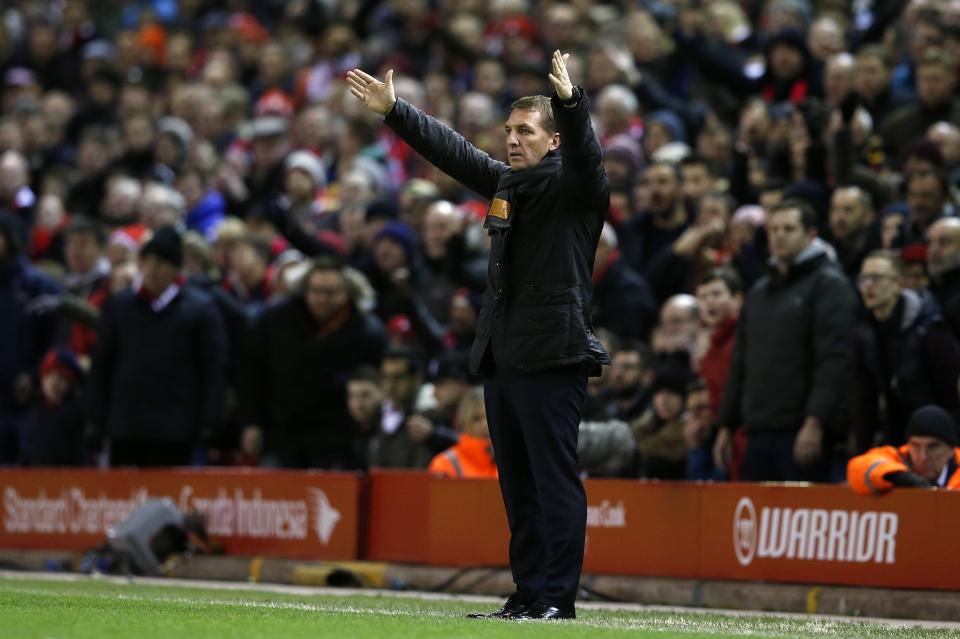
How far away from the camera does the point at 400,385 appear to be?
574 inches

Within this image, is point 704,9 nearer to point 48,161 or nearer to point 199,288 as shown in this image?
point 199,288

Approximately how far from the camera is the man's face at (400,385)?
14555 millimetres

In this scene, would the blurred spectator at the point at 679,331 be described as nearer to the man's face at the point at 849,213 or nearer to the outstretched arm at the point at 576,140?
the man's face at the point at 849,213

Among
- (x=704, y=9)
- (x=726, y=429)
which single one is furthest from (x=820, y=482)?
(x=704, y=9)

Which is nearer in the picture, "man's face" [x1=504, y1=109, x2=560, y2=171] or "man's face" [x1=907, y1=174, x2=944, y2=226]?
A: "man's face" [x1=504, y1=109, x2=560, y2=171]

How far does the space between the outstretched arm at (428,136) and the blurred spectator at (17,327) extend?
8854 mm

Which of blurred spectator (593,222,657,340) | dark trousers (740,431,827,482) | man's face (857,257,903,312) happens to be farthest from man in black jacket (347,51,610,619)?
blurred spectator (593,222,657,340)

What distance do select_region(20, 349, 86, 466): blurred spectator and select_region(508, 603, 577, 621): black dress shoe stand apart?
8.42 metres

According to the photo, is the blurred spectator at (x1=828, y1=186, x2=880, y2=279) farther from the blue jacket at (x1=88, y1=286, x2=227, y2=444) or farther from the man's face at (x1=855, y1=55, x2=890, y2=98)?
the blue jacket at (x1=88, y1=286, x2=227, y2=444)

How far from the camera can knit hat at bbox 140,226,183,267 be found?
15.1 meters

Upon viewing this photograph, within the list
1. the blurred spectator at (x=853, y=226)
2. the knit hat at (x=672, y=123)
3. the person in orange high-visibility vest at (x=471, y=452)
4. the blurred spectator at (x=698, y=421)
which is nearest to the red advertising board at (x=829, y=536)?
the blurred spectator at (x=698, y=421)

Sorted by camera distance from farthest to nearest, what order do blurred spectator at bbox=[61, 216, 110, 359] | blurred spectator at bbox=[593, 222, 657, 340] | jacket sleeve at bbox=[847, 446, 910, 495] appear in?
blurred spectator at bbox=[61, 216, 110, 359] → blurred spectator at bbox=[593, 222, 657, 340] → jacket sleeve at bbox=[847, 446, 910, 495]

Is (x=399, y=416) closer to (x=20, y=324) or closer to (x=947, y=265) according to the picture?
(x=947, y=265)

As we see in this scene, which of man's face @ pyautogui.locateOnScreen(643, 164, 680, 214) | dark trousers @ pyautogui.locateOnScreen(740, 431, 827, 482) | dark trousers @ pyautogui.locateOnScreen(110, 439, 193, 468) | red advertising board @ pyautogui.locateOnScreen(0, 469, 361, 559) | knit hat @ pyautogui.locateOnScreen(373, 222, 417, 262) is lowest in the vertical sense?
red advertising board @ pyautogui.locateOnScreen(0, 469, 361, 559)
